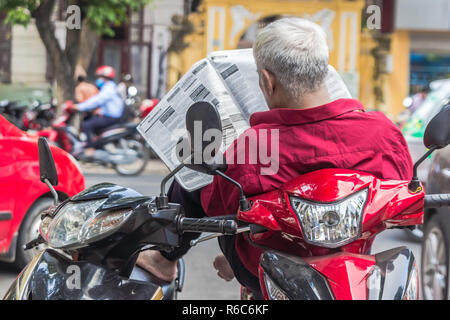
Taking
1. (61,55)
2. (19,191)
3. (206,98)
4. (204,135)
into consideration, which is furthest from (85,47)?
(204,135)

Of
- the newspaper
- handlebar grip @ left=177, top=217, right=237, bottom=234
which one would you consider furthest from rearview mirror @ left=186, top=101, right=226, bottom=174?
the newspaper

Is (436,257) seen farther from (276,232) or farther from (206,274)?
(276,232)

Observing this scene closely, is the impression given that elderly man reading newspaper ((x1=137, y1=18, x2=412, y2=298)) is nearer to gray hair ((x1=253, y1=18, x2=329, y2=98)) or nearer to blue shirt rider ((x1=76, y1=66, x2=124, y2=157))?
gray hair ((x1=253, y1=18, x2=329, y2=98))

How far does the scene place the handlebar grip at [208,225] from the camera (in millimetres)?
1645

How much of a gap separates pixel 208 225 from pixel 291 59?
1.54 feet

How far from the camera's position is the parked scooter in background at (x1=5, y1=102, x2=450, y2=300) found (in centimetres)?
156

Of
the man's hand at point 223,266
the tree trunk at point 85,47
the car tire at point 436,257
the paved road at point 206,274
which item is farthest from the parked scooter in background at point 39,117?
the man's hand at point 223,266

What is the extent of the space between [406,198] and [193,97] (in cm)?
71

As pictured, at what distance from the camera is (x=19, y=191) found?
5.14m

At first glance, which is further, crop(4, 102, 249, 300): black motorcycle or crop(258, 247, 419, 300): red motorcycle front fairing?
crop(4, 102, 249, 300): black motorcycle

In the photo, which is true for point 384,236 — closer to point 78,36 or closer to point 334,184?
point 334,184

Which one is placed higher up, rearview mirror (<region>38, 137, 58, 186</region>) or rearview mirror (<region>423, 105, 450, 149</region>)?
rearview mirror (<region>423, 105, 450, 149</region>)

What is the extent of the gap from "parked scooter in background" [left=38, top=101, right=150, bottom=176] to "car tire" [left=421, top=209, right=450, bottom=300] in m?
7.43

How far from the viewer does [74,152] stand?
11.9m
